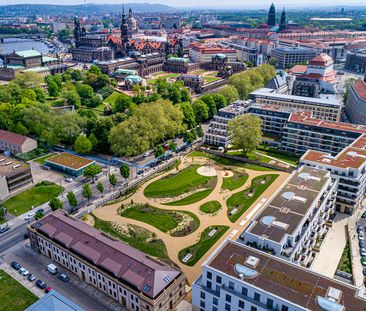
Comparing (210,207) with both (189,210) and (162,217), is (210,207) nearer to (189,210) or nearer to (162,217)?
(189,210)

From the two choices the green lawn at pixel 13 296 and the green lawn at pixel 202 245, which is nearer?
the green lawn at pixel 13 296

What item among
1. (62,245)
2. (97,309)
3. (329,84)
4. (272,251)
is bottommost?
(97,309)

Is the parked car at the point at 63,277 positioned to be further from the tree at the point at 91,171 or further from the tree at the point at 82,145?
the tree at the point at 82,145

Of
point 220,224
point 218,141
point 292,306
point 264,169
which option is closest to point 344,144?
point 264,169

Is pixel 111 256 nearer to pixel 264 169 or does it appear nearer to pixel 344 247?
pixel 344 247

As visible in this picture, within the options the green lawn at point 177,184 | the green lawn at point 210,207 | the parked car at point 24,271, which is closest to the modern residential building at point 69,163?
the green lawn at point 177,184

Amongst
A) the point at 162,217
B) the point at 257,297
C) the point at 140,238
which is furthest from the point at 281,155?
the point at 257,297

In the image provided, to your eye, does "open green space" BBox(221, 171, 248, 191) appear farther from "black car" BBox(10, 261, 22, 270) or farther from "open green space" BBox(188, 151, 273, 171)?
"black car" BBox(10, 261, 22, 270)

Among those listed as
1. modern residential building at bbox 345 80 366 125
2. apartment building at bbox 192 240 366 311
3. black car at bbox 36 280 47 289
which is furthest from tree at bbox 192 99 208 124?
black car at bbox 36 280 47 289
